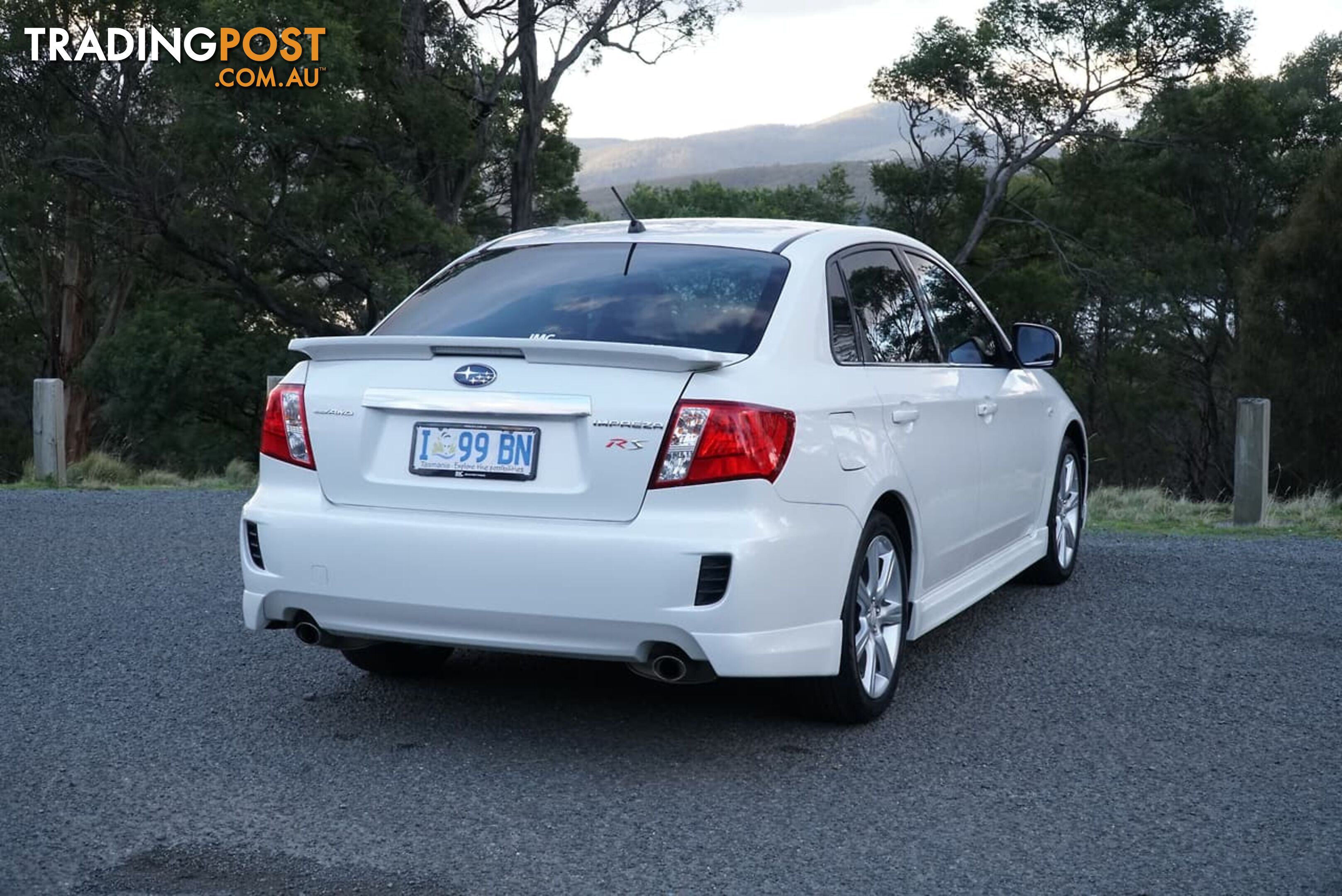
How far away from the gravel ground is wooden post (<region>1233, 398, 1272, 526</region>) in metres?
3.99

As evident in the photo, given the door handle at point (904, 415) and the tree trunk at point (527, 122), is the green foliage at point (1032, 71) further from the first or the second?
the door handle at point (904, 415)

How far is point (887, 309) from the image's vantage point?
5.57 m

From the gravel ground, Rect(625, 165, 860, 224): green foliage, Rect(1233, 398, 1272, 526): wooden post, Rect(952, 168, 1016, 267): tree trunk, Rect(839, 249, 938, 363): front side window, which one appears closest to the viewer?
the gravel ground

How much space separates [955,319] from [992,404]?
40 cm

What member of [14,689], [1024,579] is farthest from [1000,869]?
[1024,579]

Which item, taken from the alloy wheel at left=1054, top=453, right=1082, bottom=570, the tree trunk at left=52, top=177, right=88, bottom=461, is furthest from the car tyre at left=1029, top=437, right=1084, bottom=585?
the tree trunk at left=52, top=177, right=88, bottom=461

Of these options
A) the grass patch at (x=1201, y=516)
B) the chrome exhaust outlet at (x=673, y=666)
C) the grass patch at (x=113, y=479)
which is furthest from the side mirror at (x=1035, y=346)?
the grass patch at (x=113, y=479)

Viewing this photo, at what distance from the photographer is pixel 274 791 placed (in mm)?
4277

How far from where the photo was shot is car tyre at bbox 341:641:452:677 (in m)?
5.55

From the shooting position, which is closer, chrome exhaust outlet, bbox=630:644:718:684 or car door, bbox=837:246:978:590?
chrome exhaust outlet, bbox=630:644:718:684

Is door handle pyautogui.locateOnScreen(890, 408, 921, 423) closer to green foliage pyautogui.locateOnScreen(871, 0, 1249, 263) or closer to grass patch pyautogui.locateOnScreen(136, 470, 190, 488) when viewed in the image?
grass patch pyautogui.locateOnScreen(136, 470, 190, 488)

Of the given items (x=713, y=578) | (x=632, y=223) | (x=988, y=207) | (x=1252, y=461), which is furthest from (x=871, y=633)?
(x=988, y=207)

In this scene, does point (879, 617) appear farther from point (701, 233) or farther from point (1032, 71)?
point (1032, 71)

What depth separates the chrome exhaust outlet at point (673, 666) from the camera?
14.3 ft
